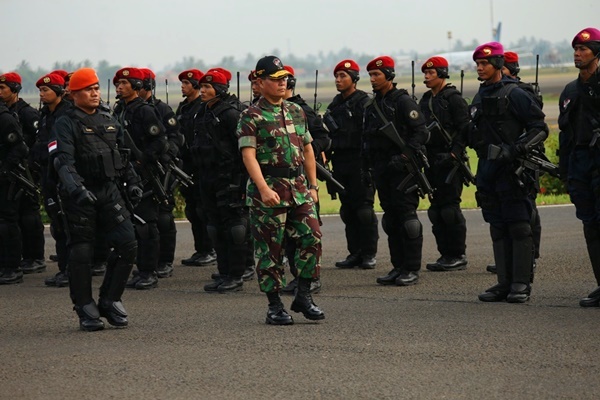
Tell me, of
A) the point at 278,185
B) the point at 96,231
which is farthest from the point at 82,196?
the point at 278,185

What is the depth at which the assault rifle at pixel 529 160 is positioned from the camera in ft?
29.8

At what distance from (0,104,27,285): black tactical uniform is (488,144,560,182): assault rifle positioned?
496cm

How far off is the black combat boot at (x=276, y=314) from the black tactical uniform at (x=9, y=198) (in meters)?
4.18

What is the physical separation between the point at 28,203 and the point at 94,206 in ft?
13.6

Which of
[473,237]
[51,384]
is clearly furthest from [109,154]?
[473,237]

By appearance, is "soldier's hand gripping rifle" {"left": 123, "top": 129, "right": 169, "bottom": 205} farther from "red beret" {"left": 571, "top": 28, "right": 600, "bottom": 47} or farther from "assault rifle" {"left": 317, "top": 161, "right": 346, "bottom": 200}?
"red beret" {"left": 571, "top": 28, "right": 600, "bottom": 47}

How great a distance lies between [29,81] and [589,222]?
119 m

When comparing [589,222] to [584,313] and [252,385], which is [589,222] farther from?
[252,385]

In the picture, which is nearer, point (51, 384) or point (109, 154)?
point (51, 384)

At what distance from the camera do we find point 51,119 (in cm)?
1115

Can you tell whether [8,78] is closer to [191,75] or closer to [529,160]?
[191,75]

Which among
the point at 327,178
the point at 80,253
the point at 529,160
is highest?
the point at 529,160

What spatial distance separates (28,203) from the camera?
40.9 ft

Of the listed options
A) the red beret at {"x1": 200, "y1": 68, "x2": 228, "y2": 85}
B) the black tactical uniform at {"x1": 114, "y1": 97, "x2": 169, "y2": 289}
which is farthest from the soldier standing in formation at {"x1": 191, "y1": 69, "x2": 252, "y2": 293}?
the black tactical uniform at {"x1": 114, "y1": 97, "x2": 169, "y2": 289}
